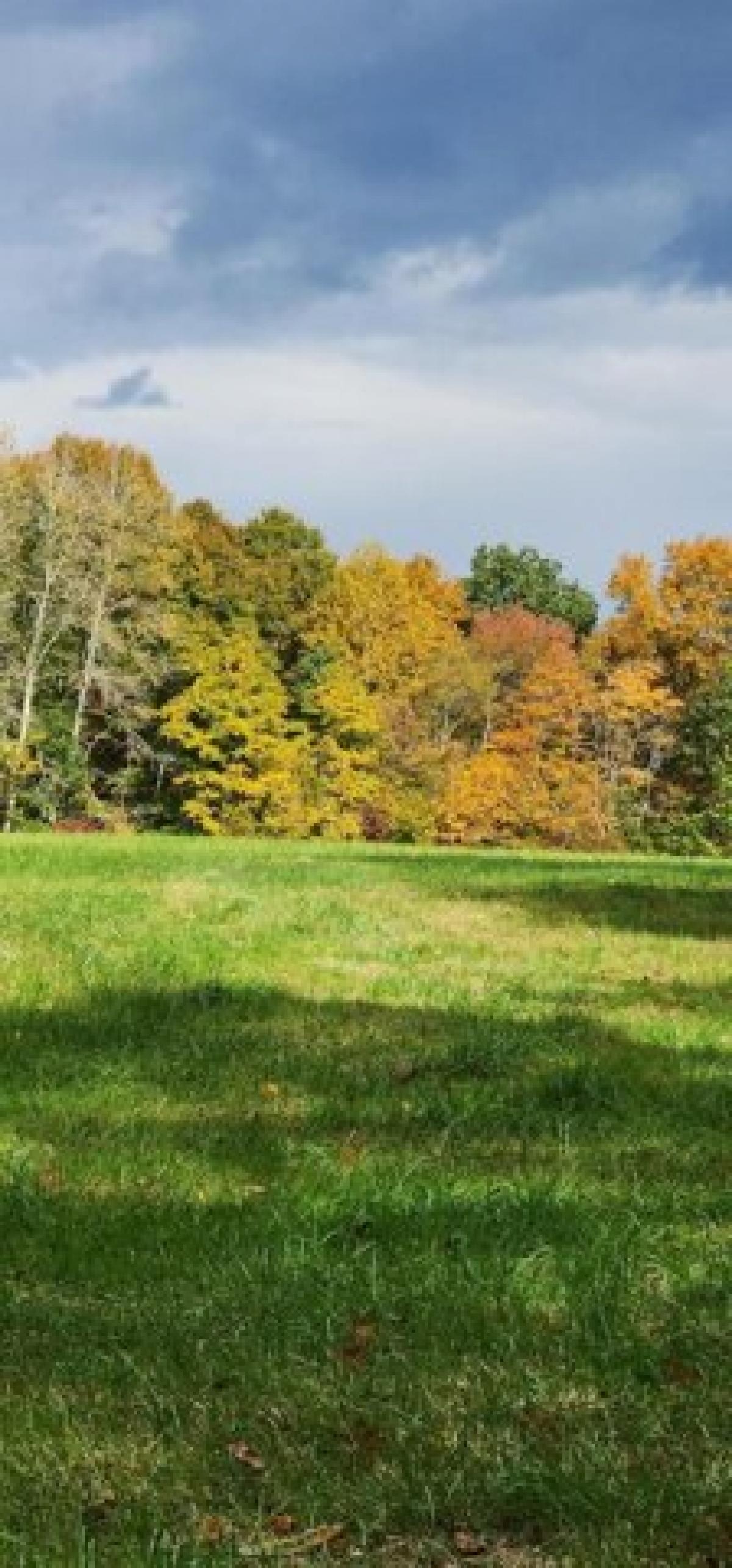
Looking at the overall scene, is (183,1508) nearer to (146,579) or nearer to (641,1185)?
(641,1185)

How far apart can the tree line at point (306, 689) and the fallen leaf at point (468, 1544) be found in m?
48.9

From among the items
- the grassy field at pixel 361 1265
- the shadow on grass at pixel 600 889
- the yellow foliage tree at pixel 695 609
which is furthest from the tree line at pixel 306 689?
the grassy field at pixel 361 1265

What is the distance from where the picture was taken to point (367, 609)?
66.1 meters

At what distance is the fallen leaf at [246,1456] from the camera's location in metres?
4.00

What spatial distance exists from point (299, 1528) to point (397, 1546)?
247 mm

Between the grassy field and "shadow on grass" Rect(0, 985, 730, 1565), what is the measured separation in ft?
0.05

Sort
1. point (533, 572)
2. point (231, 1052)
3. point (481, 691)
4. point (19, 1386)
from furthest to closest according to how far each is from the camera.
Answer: point (533, 572)
point (481, 691)
point (231, 1052)
point (19, 1386)

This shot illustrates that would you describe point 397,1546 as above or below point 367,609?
below

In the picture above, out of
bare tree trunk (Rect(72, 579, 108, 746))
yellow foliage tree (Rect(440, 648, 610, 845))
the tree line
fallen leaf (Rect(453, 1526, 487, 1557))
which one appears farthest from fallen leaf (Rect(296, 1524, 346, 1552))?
yellow foliage tree (Rect(440, 648, 610, 845))

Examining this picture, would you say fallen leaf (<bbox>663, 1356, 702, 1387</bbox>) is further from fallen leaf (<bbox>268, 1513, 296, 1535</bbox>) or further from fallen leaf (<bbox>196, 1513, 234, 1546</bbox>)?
fallen leaf (<bbox>196, 1513, 234, 1546</bbox>)

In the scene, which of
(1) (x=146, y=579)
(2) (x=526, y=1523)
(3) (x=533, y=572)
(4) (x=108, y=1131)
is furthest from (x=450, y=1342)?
(3) (x=533, y=572)

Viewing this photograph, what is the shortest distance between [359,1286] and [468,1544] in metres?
1.73

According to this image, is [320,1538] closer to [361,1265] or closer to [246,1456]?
[246,1456]

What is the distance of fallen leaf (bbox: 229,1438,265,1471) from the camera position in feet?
13.1
